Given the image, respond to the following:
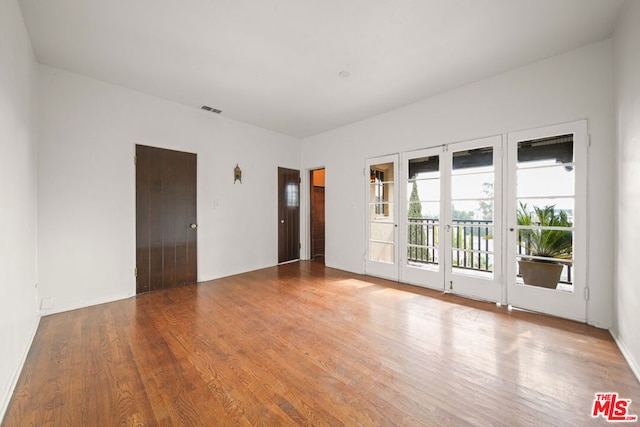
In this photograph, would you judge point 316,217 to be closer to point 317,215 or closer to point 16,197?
point 317,215

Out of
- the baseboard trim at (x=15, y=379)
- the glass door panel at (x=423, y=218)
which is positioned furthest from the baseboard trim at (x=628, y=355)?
the baseboard trim at (x=15, y=379)

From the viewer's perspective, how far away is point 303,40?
251cm

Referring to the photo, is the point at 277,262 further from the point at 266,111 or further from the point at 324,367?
the point at 324,367

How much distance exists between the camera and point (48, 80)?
9.68ft

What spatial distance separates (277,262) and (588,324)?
4.77 metres

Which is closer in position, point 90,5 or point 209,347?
point 90,5

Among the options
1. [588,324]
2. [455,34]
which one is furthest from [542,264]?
[455,34]

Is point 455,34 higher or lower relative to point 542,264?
higher

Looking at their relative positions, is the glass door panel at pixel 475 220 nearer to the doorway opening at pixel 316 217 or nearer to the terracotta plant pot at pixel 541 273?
the terracotta plant pot at pixel 541 273

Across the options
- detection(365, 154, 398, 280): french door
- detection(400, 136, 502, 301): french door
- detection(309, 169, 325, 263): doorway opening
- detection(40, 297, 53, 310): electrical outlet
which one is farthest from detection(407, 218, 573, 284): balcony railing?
detection(40, 297, 53, 310): electrical outlet

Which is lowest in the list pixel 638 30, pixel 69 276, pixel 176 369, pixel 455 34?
pixel 176 369

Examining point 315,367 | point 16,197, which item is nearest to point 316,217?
point 315,367

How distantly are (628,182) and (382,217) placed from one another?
283 centimetres

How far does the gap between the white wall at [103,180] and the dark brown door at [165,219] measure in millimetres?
108
